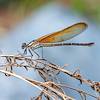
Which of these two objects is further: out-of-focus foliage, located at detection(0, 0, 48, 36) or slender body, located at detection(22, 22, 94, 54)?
out-of-focus foliage, located at detection(0, 0, 48, 36)

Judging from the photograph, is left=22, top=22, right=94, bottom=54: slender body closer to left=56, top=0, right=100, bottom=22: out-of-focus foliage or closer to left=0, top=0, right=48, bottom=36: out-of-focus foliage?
left=56, top=0, right=100, bottom=22: out-of-focus foliage

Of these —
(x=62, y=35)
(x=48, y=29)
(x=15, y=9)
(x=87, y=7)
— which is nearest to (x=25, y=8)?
(x=15, y=9)

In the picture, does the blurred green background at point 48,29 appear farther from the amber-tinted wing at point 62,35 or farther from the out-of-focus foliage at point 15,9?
the amber-tinted wing at point 62,35

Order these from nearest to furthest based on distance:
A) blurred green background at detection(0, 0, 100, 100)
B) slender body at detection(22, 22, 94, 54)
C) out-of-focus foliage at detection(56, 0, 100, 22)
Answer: slender body at detection(22, 22, 94, 54), blurred green background at detection(0, 0, 100, 100), out-of-focus foliage at detection(56, 0, 100, 22)

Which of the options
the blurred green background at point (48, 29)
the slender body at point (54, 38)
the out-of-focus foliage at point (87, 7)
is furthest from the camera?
the out-of-focus foliage at point (87, 7)

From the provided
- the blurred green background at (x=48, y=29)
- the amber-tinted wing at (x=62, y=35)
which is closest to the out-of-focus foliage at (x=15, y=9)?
the blurred green background at (x=48, y=29)

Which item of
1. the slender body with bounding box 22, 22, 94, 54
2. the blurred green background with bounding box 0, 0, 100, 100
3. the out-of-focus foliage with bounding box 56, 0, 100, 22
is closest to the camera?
the slender body with bounding box 22, 22, 94, 54

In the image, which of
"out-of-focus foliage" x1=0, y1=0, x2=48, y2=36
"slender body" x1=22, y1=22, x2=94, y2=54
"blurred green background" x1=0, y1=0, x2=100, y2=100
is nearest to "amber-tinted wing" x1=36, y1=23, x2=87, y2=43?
"slender body" x1=22, y1=22, x2=94, y2=54

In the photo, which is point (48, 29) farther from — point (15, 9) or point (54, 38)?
point (54, 38)
